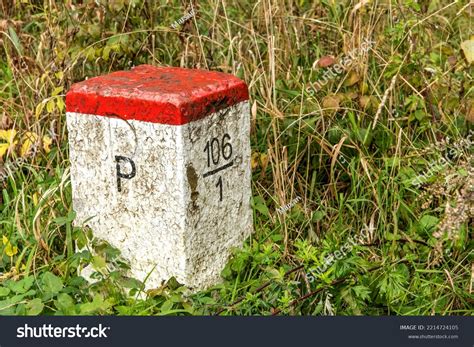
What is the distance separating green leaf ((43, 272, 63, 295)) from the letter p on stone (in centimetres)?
26

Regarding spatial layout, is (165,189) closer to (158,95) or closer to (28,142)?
(158,95)

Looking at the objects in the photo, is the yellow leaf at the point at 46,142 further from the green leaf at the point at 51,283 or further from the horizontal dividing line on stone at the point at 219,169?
the horizontal dividing line on stone at the point at 219,169

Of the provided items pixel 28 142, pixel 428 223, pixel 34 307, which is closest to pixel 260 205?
pixel 428 223

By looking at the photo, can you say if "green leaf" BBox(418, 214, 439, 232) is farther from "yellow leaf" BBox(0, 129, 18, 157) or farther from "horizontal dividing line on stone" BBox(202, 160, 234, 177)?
"yellow leaf" BBox(0, 129, 18, 157)

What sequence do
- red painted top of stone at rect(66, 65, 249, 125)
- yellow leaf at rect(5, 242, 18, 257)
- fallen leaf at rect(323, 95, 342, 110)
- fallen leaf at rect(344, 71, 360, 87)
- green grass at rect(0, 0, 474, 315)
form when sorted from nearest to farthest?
red painted top of stone at rect(66, 65, 249, 125), green grass at rect(0, 0, 474, 315), yellow leaf at rect(5, 242, 18, 257), fallen leaf at rect(323, 95, 342, 110), fallen leaf at rect(344, 71, 360, 87)

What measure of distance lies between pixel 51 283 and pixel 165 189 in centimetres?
57

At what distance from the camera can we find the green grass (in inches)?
128

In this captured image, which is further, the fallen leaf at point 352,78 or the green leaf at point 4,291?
the fallen leaf at point 352,78

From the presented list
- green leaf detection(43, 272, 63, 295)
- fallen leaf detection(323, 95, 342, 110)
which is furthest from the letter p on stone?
fallen leaf detection(323, 95, 342, 110)

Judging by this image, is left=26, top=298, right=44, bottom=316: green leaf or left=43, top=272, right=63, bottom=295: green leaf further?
left=43, top=272, right=63, bottom=295: green leaf

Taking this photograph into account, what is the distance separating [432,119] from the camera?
3877 mm

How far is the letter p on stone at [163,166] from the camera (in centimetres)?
314

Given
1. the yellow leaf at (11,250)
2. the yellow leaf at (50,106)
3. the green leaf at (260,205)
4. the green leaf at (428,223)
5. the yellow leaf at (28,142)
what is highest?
the yellow leaf at (50,106)

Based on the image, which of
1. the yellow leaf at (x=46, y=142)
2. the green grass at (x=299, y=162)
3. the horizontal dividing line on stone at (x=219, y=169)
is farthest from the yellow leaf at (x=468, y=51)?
the yellow leaf at (x=46, y=142)
